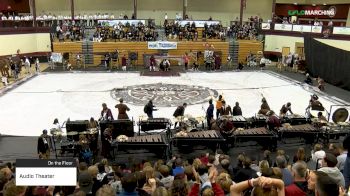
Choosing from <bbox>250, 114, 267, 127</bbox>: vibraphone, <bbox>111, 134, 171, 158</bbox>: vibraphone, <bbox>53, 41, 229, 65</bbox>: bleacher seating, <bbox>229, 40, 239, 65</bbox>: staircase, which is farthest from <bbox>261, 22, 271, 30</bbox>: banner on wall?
<bbox>111, 134, 171, 158</bbox>: vibraphone

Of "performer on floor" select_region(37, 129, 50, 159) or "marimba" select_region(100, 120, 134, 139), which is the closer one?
"performer on floor" select_region(37, 129, 50, 159)

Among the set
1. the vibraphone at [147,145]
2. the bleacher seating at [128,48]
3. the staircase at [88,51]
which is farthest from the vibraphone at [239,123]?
the staircase at [88,51]

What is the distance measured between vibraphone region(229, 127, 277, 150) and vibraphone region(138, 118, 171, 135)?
250cm

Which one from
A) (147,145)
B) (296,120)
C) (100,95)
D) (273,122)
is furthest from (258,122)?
(100,95)

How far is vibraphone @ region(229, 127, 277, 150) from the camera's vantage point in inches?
446

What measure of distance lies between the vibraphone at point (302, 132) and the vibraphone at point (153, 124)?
12.9 feet

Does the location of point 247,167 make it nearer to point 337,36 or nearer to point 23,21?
point 337,36

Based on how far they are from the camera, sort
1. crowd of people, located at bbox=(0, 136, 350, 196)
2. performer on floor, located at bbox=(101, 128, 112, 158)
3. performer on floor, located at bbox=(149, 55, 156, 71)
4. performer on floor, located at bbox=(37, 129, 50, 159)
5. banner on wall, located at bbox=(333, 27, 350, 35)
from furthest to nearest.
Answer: performer on floor, located at bbox=(149, 55, 156, 71), banner on wall, located at bbox=(333, 27, 350, 35), performer on floor, located at bbox=(101, 128, 112, 158), performer on floor, located at bbox=(37, 129, 50, 159), crowd of people, located at bbox=(0, 136, 350, 196)

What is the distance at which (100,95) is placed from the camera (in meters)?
19.7

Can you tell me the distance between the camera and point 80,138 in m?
10.8

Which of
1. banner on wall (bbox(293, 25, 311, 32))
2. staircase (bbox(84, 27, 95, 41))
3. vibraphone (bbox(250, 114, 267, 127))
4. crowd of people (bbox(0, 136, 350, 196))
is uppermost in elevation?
banner on wall (bbox(293, 25, 311, 32))

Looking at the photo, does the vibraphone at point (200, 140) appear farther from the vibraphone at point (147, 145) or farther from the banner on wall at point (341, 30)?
the banner on wall at point (341, 30)

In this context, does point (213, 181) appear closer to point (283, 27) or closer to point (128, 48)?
point (128, 48)

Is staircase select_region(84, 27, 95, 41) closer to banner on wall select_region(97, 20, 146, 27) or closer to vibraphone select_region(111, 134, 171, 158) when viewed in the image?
banner on wall select_region(97, 20, 146, 27)
